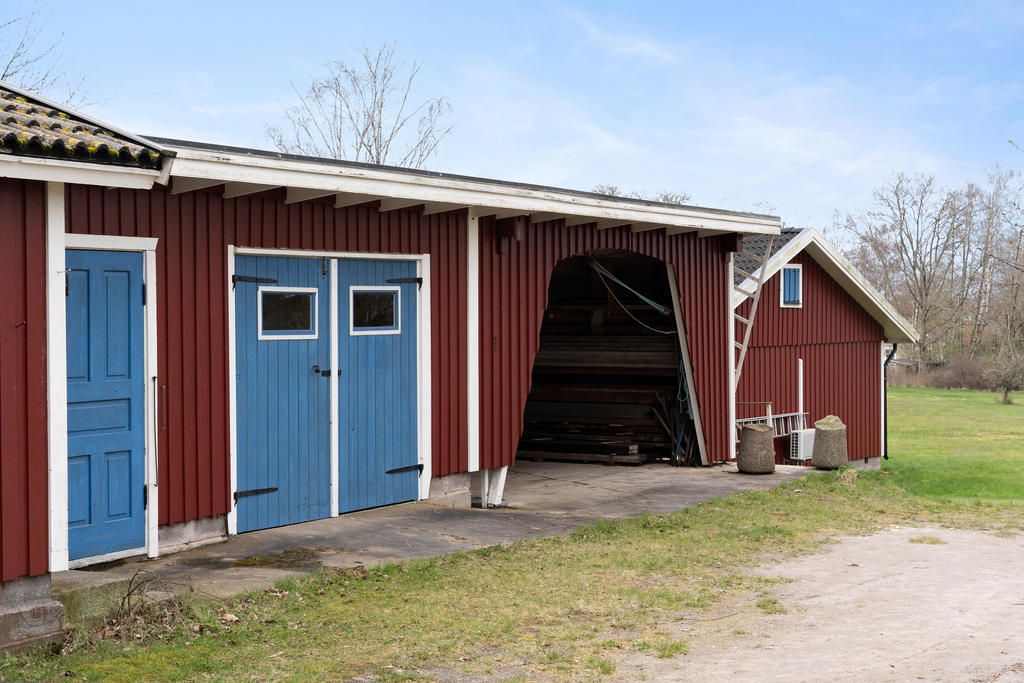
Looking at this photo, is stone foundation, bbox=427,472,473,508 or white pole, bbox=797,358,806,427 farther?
white pole, bbox=797,358,806,427

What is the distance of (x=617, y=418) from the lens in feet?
49.3

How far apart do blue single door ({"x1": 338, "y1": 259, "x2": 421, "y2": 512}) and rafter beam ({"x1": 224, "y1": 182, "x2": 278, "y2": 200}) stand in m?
1.20

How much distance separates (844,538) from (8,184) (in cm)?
721

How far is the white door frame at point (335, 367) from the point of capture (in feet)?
26.1

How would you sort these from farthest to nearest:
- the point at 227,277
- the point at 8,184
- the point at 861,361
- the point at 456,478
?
the point at 861,361
the point at 456,478
the point at 227,277
the point at 8,184

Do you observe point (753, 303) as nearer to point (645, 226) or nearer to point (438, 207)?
point (645, 226)

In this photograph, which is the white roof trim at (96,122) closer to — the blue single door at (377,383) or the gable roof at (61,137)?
the gable roof at (61,137)

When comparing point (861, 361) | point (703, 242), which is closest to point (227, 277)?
point (703, 242)

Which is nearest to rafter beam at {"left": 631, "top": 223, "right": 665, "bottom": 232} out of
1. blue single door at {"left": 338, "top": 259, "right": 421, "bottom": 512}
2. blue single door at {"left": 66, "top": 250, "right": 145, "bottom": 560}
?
blue single door at {"left": 338, "top": 259, "right": 421, "bottom": 512}

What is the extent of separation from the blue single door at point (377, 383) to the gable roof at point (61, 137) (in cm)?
288

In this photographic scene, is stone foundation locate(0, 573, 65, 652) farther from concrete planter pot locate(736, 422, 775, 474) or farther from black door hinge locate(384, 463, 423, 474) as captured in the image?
concrete planter pot locate(736, 422, 775, 474)

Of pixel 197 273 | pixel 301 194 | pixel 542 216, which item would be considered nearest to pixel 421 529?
pixel 197 273

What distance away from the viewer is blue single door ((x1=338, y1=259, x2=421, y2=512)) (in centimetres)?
892

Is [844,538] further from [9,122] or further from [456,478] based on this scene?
[9,122]
